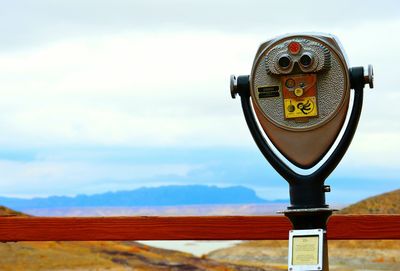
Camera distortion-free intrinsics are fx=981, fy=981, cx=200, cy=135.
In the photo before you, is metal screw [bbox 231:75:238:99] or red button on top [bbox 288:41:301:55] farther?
metal screw [bbox 231:75:238:99]

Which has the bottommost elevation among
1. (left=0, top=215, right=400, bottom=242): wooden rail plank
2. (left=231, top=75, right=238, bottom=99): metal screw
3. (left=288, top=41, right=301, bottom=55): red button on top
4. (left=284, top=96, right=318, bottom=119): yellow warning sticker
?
(left=0, top=215, right=400, bottom=242): wooden rail plank

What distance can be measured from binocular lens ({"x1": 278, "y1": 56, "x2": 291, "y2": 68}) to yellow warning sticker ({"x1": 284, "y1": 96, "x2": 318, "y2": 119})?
0.41 feet

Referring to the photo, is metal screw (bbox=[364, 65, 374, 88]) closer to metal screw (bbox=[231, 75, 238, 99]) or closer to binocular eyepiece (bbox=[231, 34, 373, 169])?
binocular eyepiece (bbox=[231, 34, 373, 169])

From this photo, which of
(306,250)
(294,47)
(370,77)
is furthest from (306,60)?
(306,250)

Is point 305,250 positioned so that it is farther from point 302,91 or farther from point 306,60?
point 306,60

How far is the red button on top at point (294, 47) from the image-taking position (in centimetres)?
332

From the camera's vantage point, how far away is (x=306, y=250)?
3271 millimetres

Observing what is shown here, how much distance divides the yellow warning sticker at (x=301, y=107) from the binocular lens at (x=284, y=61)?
12 centimetres

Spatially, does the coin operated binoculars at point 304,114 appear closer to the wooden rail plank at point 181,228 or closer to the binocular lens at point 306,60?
the binocular lens at point 306,60

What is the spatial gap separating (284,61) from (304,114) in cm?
19

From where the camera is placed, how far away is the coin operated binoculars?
3.30 m

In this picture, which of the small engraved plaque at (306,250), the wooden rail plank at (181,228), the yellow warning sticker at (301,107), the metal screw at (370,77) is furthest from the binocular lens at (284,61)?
the wooden rail plank at (181,228)

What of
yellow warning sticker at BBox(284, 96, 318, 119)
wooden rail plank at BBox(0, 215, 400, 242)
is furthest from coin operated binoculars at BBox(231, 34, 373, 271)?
wooden rail plank at BBox(0, 215, 400, 242)

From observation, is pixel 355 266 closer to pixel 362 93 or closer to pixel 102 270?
pixel 102 270
